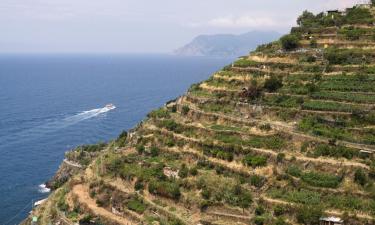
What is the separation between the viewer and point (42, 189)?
76062 mm

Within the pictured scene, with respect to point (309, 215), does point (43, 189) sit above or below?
below

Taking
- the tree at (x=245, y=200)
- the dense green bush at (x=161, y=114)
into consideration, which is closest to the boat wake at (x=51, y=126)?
the dense green bush at (x=161, y=114)

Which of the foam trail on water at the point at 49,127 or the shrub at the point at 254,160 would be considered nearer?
the shrub at the point at 254,160

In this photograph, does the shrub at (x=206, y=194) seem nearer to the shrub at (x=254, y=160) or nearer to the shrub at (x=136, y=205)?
the shrub at (x=254, y=160)

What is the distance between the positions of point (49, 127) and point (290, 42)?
71.0 metres

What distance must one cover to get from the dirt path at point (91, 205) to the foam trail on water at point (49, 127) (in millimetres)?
49637

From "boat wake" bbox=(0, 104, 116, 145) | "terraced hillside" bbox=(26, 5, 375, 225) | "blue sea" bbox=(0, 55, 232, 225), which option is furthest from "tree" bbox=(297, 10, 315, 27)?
"boat wake" bbox=(0, 104, 116, 145)

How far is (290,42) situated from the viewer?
181 ft

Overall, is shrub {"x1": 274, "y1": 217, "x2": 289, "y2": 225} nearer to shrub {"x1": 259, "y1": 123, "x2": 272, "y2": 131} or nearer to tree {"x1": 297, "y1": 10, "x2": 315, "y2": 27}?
shrub {"x1": 259, "y1": 123, "x2": 272, "y2": 131}

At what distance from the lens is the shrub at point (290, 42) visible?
55188 millimetres

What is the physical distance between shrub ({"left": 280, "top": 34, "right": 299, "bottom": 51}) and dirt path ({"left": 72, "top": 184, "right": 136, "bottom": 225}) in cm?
2651

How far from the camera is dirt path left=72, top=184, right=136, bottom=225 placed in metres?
45.0

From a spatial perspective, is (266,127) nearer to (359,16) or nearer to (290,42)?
(290,42)

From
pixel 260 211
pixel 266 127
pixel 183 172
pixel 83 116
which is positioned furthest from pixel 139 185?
pixel 83 116
